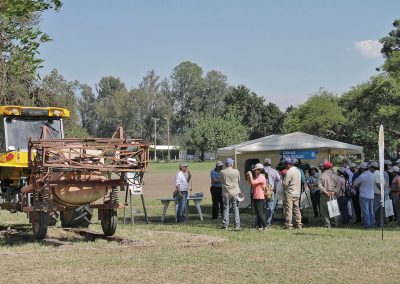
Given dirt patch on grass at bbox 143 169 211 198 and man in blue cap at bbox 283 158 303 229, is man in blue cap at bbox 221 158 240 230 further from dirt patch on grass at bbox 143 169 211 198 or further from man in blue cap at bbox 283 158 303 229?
dirt patch on grass at bbox 143 169 211 198

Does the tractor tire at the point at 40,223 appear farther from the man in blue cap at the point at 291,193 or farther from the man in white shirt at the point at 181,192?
the man in blue cap at the point at 291,193

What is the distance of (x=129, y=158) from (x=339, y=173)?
767 centimetres

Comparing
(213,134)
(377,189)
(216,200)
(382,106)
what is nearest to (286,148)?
(216,200)

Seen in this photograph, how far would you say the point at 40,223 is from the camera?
1246 cm

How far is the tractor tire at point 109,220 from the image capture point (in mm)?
12969

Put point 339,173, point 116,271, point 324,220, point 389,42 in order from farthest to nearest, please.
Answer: point 389,42 < point 339,173 < point 324,220 < point 116,271

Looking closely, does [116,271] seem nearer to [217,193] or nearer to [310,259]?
[310,259]

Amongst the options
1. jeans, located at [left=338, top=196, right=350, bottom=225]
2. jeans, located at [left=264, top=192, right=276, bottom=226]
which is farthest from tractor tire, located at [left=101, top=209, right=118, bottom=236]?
jeans, located at [left=338, top=196, right=350, bottom=225]

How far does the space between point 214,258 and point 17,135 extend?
661cm

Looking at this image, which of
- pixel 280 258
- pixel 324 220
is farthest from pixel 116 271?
pixel 324 220

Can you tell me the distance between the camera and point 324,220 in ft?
52.3

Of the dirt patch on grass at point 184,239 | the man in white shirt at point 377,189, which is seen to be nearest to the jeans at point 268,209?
the dirt patch on grass at point 184,239

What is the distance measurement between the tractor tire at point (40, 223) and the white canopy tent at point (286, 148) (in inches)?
336

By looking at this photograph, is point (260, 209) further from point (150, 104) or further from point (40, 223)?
point (150, 104)
